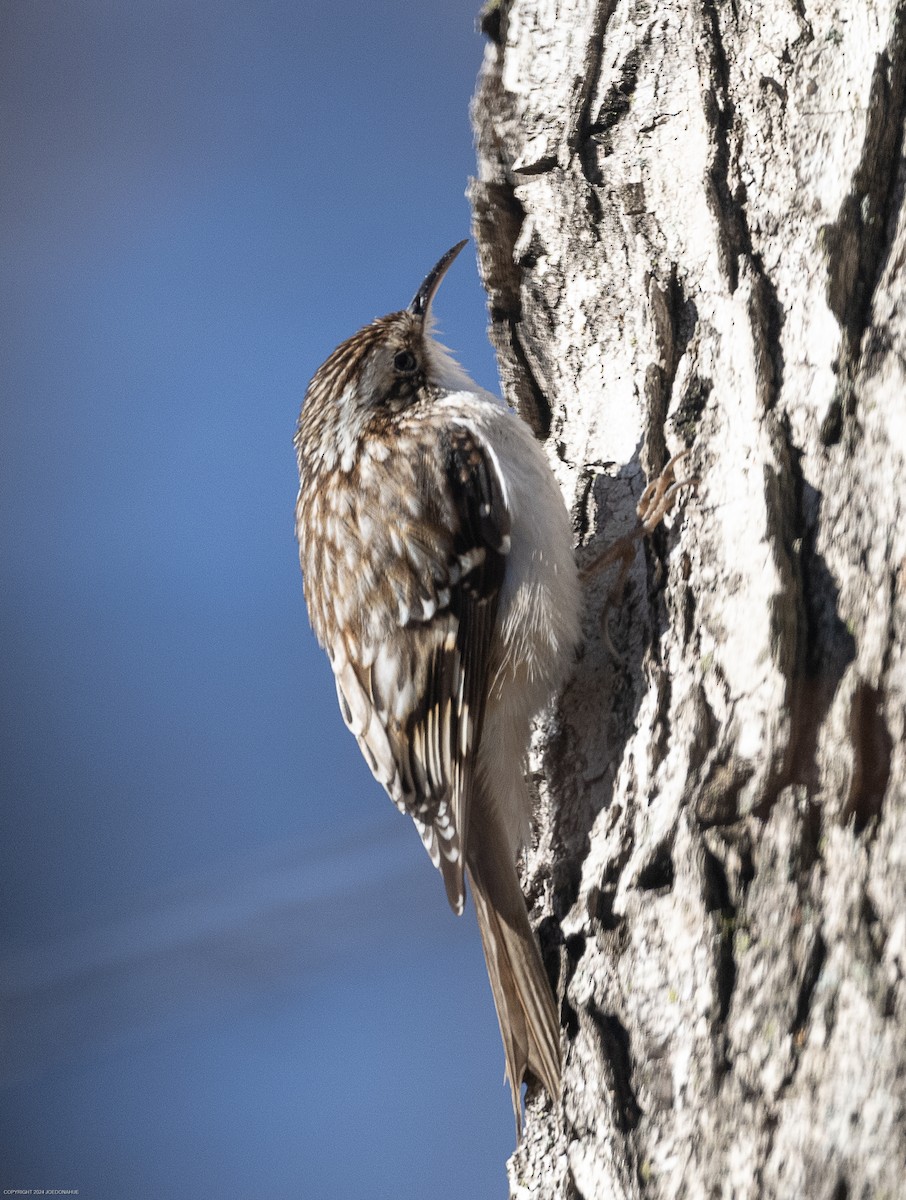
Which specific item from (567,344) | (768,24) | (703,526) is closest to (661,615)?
(703,526)

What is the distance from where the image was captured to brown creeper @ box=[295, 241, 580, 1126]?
182 cm

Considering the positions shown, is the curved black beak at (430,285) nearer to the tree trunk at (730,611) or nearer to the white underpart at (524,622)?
the tree trunk at (730,611)

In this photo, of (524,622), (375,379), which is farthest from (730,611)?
(375,379)

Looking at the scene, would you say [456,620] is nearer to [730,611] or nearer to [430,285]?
[730,611]

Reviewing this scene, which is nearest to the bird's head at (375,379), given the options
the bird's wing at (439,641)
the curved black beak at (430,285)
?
the curved black beak at (430,285)

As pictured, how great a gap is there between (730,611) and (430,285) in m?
1.11

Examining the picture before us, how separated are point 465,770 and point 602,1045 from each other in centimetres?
51

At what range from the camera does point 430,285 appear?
2.28 metres

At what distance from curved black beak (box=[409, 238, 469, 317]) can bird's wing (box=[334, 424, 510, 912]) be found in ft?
1.39

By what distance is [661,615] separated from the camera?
1627 millimetres

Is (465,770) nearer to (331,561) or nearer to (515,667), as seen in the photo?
(515,667)

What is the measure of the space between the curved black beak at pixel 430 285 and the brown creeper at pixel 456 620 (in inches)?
12.9

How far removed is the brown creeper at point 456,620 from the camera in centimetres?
182

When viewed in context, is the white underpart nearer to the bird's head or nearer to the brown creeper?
the brown creeper
